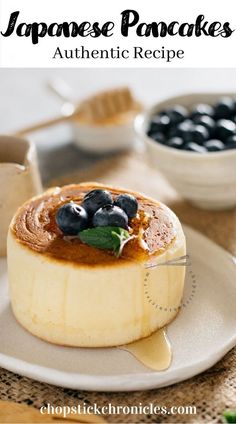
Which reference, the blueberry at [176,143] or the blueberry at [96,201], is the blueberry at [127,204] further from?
the blueberry at [176,143]

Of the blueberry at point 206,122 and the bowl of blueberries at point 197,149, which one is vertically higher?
the blueberry at point 206,122

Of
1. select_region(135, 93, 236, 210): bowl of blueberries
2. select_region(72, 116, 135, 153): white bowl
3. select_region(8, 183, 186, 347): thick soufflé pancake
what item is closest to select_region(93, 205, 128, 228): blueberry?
select_region(8, 183, 186, 347): thick soufflé pancake

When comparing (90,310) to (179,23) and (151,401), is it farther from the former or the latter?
(179,23)

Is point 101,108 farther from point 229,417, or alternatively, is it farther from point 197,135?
point 229,417

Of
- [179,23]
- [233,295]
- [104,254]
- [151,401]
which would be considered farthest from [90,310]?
[179,23]

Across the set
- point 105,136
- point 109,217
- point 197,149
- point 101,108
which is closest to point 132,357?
point 109,217

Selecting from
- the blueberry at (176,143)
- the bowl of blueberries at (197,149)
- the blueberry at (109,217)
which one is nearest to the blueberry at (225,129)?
the bowl of blueberries at (197,149)
